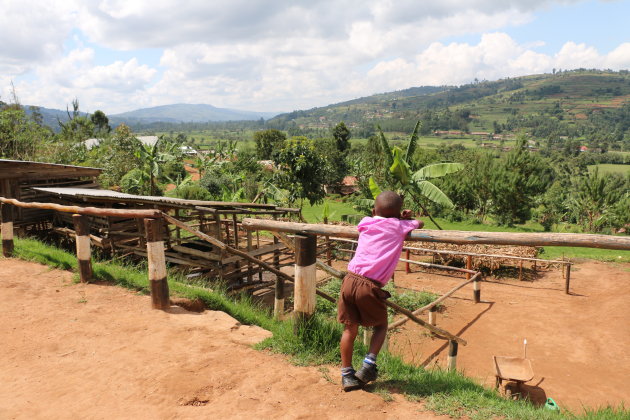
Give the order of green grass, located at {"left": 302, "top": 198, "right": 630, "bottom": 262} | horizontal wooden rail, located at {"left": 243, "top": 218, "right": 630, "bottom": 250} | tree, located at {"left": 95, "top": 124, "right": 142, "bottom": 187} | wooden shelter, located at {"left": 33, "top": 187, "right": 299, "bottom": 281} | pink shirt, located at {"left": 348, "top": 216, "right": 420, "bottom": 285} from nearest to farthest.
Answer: horizontal wooden rail, located at {"left": 243, "top": 218, "right": 630, "bottom": 250}, pink shirt, located at {"left": 348, "top": 216, "right": 420, "bottom": 285}, wooden shelter, located at {"left": 33, "top": 187, "right": 299, "bottom": 281}, green grass, located at {"left": 302, "top": 198, "right": 630, "bottom": 262}, tree, located at {"left": 95, "top": 124, "right": 142, "bottom": 187}

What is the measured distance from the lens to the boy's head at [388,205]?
2.88 m

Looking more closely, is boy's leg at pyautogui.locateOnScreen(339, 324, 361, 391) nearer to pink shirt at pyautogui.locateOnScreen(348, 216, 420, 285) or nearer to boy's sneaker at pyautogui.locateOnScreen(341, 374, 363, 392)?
boy's sneaker at pyautogui.locateOnScreen(341, 374, 363, 392)

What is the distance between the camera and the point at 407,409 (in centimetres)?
266

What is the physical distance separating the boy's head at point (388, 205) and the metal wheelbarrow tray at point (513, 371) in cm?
370

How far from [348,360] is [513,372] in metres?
3.67

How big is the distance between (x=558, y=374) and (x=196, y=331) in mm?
6567

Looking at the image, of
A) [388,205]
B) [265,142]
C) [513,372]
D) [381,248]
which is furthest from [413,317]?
[265,142]

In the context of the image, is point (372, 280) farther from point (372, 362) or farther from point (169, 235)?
point (169, 235)

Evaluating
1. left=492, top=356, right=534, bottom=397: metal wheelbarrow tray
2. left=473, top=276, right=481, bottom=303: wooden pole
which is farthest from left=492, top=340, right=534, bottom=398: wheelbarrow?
left=473, top=276, right=481, bottom=303: wooden pole

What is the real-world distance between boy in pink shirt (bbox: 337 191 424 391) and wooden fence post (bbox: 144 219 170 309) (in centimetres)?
236

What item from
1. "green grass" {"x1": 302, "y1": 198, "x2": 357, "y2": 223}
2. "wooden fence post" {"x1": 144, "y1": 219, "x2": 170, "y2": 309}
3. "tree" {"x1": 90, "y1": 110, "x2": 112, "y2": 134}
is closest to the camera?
"wooden fence post" {"x1": 144, "y1": 219, "x2": 170, "y2": 309}

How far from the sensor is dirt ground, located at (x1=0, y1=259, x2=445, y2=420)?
8.68 ft

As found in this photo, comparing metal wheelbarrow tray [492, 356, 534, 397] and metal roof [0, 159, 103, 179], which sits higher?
metal roof [0, 159, 103, 179]

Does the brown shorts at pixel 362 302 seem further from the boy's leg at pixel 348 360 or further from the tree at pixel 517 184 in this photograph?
the tree at pixel 517 184
